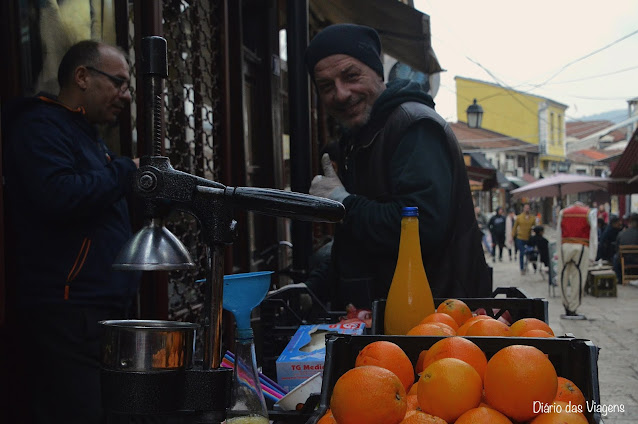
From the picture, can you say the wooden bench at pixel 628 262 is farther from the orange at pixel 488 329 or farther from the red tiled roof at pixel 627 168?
the orange at pixel 488 329

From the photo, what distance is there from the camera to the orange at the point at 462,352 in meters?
1.34

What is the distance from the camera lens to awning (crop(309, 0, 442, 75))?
674cm

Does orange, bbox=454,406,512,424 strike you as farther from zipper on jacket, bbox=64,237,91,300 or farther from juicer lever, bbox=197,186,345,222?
zipper on jacket, bbox=64,237,91,300

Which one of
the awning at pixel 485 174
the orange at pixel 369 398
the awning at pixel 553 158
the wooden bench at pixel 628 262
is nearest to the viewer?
the orange at pixel 369 398

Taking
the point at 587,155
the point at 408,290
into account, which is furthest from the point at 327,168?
the point at 587,155

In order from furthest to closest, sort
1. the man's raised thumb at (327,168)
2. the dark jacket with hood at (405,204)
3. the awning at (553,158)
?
the awning at (553,158) → the man's raised thumb at (327,168) → the dark jacket with hood at (405,204)

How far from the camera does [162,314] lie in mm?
3729

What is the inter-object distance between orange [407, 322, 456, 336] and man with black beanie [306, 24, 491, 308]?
807 millimetres

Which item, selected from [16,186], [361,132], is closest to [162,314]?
[16,186]

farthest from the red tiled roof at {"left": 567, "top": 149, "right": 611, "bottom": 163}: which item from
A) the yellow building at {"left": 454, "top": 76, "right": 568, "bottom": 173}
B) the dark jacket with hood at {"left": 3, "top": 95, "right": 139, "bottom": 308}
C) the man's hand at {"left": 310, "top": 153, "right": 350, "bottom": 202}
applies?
the dark jacket with hood at {"left": 3, "top": 95, "right": 139, "bottom": 308}

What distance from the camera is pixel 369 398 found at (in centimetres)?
119

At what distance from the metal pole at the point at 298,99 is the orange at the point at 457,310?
5.09 ft

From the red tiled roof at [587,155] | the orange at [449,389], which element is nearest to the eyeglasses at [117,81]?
the orange at [449,389]

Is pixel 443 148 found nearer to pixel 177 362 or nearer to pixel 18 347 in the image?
pixel 177 362
